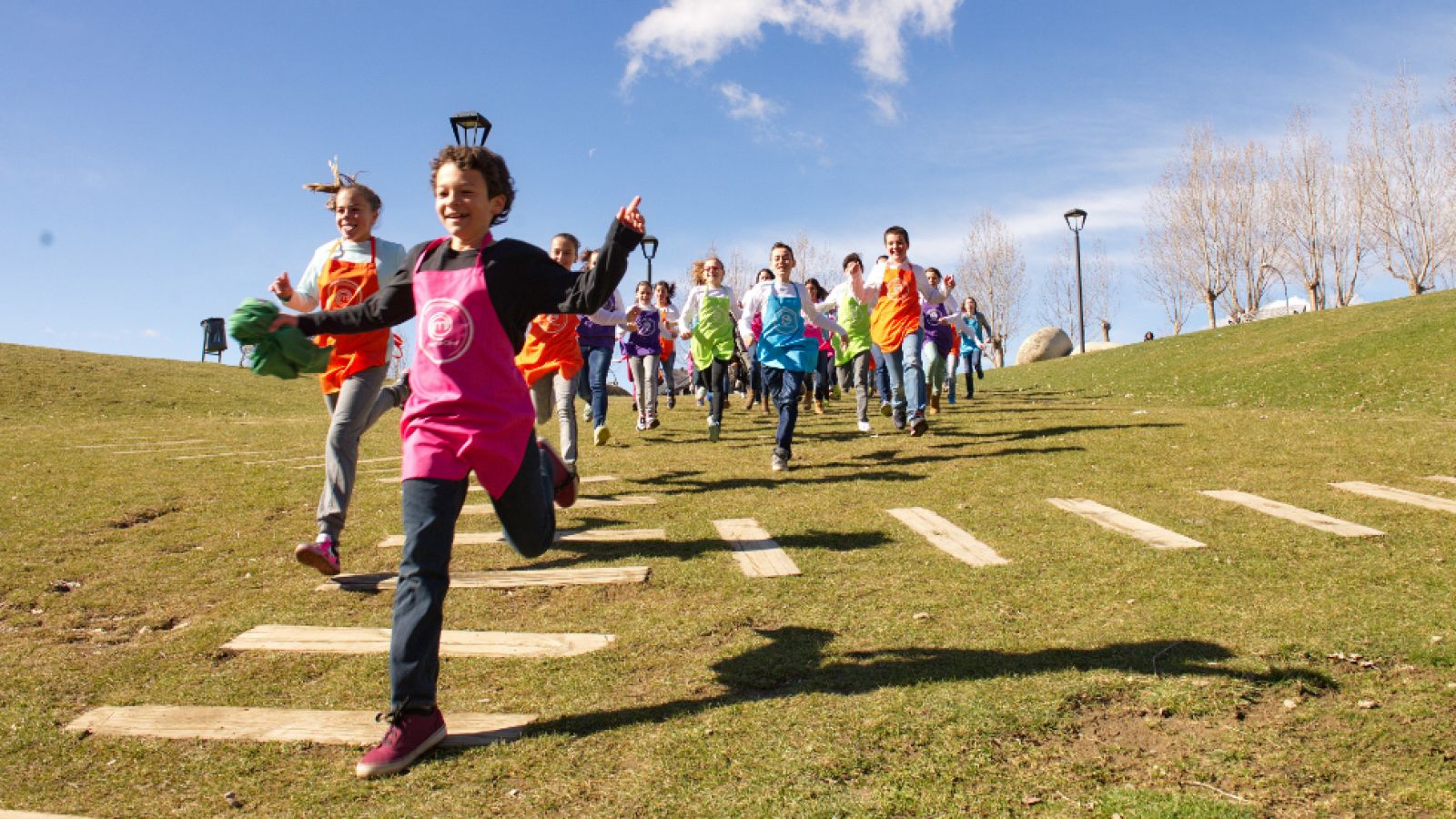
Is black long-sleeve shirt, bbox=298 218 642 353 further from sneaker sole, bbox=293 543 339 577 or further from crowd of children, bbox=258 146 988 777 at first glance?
sneaker sole, bbox=293 543 339 577

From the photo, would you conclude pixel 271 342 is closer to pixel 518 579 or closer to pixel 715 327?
pixel 518 579

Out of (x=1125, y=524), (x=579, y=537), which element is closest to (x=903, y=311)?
(x=1125, y=524)

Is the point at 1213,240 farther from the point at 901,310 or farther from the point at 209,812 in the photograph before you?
the point at 209,812

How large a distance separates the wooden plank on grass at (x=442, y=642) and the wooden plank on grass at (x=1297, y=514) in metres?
4.14

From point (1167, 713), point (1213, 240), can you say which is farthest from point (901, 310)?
point (1213, 240)

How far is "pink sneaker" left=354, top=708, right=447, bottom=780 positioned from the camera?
272cm

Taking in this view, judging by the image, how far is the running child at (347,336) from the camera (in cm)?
495

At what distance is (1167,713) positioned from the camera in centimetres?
286

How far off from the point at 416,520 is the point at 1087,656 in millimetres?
2413

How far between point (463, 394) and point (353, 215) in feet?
8.78

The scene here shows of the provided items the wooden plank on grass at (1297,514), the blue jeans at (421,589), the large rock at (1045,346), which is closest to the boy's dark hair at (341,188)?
the blue jeans at (421,589)

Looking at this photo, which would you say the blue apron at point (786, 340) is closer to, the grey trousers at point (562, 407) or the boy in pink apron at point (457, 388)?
the grey trousers at point (562, 407)

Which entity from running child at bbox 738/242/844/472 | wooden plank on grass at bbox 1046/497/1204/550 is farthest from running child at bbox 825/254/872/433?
wooden plank on grass at bbox 1046/497/1204/550

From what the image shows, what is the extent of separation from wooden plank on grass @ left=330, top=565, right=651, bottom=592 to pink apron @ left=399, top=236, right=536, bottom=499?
64.7 inches
